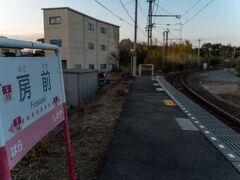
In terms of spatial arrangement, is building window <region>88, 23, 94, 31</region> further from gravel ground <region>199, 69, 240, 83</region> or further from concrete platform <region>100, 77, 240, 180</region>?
concrete platform <region>100, 77, 240, 180</region>

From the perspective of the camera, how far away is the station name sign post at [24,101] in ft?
6.08

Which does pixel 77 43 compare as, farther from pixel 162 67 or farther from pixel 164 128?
pixel 164 128

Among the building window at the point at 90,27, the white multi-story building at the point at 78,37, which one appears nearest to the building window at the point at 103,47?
the white multi-story building at the point at 78,37

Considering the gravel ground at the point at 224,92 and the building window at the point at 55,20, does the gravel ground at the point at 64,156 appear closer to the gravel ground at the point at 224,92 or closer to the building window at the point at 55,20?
the gravel ground at the point at 224,92

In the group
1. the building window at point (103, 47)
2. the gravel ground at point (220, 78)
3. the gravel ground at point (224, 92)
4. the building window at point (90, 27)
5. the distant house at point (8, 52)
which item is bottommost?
the gravel ground at point (224, 92)

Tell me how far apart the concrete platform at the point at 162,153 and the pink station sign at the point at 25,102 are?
6.05 ft

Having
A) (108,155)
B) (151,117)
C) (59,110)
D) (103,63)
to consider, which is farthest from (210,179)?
(103,63)

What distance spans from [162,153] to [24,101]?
3577 millimetres

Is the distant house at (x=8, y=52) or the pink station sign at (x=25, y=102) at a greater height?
the distant house at (x=8, y=52)

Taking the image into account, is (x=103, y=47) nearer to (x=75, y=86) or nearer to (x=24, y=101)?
(x=75, y=86)

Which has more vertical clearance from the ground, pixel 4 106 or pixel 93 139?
pixel 4 106

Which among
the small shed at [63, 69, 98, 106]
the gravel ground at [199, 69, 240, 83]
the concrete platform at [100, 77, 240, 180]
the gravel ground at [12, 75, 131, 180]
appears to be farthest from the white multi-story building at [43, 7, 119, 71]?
the gravel ground at [12, 75, 131, 180]

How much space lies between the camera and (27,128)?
87.3 inches

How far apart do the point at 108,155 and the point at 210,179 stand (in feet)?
5.99
